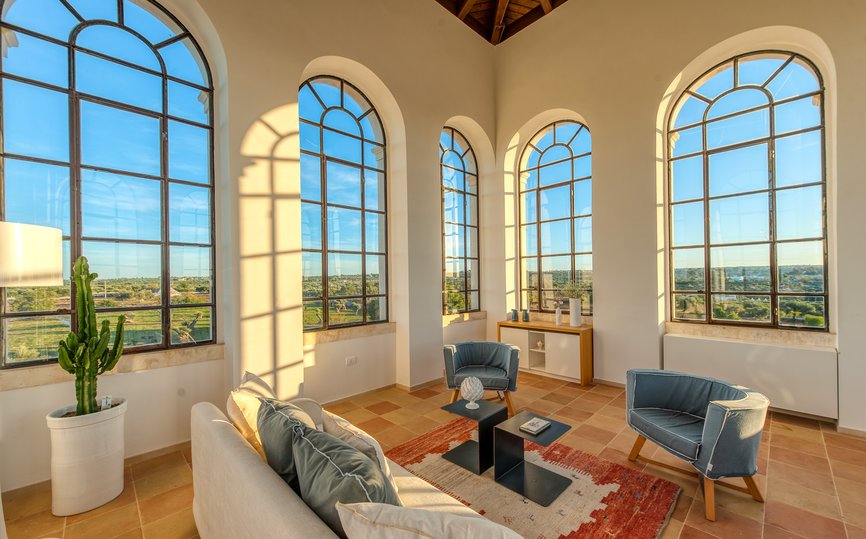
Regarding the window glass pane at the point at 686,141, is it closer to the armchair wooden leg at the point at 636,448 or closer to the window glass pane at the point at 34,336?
the armchair wooden leg at the point at 636,448

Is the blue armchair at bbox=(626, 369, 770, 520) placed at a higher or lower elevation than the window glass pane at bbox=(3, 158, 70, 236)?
lower

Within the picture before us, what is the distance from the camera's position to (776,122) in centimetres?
411

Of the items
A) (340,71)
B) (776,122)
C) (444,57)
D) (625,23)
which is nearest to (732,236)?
(776,122)

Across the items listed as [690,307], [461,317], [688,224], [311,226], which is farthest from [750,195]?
[311,226]

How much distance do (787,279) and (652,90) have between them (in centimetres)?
267

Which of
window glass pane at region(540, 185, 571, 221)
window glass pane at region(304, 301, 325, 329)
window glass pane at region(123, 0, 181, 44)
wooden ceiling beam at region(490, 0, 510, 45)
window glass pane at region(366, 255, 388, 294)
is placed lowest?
window glass pane at region(304, 301, 325, 329)

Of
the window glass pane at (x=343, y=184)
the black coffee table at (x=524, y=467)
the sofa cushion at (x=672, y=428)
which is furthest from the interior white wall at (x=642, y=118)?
the window glass pane at (x=343, y=184)

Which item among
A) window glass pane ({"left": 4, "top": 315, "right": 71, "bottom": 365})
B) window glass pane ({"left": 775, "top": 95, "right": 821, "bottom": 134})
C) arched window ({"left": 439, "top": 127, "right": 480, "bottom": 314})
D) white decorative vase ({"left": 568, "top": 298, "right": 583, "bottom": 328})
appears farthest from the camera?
arched window ({"left": 439, "top": 127, "right": 480, "bottom": 314})

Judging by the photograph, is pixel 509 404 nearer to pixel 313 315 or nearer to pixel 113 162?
pixel 313 315

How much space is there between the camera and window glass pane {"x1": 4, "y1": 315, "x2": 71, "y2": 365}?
269 centimetres

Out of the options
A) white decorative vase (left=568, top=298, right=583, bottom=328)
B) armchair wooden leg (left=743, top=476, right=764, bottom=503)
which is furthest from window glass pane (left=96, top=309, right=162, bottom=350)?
white decorative vase (left=568, top=298, right=583, bottom=328)

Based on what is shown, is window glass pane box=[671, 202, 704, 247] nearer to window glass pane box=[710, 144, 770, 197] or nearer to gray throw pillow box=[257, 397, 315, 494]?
window glass pane box=[710, 144, 770, 197]

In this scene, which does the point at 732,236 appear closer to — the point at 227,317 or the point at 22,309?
the point at 227,317

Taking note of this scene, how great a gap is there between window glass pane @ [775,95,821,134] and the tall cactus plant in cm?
664
